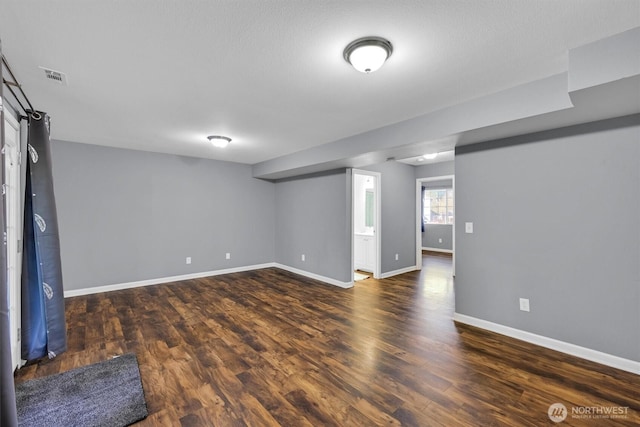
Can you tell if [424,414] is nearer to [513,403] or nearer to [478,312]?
[513,403]

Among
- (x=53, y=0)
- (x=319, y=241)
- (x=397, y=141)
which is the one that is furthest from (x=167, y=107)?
(x=319, y=241)

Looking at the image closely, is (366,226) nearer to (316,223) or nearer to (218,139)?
(316,223)

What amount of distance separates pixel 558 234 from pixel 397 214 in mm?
3401

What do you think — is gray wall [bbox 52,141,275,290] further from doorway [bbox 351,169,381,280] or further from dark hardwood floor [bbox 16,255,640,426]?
doorway [bbox 351,169,381,280]

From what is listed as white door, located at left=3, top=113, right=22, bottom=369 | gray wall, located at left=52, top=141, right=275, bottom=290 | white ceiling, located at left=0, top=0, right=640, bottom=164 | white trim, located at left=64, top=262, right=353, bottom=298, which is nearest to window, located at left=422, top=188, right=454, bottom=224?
white trim, located at left=64, top=262, right=353, bottom=298

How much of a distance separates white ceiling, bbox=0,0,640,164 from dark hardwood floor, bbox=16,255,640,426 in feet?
8.03

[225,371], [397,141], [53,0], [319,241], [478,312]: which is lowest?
[225,371]

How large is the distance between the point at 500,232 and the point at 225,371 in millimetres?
3133

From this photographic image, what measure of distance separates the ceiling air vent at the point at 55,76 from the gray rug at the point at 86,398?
2.47m

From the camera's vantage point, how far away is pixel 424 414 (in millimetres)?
1858

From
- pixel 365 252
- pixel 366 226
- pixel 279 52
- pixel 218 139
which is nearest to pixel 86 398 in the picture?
pixel 279 52

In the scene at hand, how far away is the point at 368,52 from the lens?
1841 mm

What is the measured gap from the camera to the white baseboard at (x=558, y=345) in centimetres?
→ 237

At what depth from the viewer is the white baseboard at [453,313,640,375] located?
7.78ft
